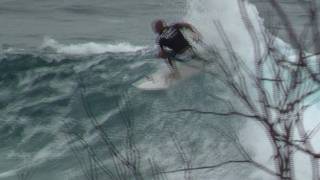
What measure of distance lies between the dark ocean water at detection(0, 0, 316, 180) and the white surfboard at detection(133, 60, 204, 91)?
0.15 m

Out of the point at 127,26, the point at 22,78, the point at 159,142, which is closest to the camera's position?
the point at 159,142

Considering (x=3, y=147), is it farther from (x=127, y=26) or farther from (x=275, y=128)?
(x=127, y=26)

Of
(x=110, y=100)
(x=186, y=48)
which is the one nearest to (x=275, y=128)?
(x=186, y=48)

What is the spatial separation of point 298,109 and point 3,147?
8.89 m

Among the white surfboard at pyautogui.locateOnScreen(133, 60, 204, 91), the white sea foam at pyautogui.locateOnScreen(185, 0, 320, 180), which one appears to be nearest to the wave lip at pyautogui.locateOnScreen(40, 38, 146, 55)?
the white sea foam at pyautogui.locateOnScreen(185, 0, 320, 180)

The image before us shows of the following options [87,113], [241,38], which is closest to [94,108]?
[241,38]

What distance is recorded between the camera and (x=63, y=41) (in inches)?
784

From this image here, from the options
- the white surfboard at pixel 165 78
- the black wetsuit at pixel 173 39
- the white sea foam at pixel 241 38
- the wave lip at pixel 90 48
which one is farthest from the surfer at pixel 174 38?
the wave lip at pixel 90 48

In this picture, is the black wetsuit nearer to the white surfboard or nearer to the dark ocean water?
the white surfboard

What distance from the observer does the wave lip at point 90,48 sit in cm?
1802

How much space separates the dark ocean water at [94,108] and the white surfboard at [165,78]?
15 cm

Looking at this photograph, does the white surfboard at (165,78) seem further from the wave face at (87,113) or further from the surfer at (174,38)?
the surfer at (174,38)

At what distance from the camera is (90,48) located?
18484 millimetres

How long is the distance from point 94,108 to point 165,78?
1.57 m
